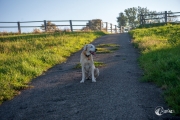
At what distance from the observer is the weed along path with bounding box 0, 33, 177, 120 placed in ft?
14.1

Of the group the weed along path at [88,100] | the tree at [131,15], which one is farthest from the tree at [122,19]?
the weed along path at [88,100]

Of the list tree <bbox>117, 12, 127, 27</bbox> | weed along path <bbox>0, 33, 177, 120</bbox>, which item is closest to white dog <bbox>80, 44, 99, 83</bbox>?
weed along path <bbox>0, 33, 177, 120</bbox>

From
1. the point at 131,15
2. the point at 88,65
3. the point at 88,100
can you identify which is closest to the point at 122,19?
the point at 131,15

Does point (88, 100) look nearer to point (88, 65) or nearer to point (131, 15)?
point (88, 65)

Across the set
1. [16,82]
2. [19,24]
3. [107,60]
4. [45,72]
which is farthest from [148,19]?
[16,82]

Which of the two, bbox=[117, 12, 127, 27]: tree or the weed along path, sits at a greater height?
bbox=[117, 12, 127, 27]: tree

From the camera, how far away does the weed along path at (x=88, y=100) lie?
4312 millimetres

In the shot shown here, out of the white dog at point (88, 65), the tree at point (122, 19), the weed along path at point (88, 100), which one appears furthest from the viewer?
the tree at point (122, 19)

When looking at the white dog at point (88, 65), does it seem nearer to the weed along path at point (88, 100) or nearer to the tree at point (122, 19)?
the weed along path at point (88, 100)

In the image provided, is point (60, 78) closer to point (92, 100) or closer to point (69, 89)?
point (69, 89)

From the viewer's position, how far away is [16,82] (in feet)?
22.8

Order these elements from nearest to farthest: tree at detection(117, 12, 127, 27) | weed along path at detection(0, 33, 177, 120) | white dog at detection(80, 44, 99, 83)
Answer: weed along path at detection(0, 33, 177, 120) < white dog at detection(80, 44, 99, 83) < tree at detection(117, 12, 127, 27)

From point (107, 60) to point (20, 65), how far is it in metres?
3.73

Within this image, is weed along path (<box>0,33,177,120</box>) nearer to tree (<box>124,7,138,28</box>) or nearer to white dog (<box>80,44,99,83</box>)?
white dog (<box>80,44,99,83</box>)
